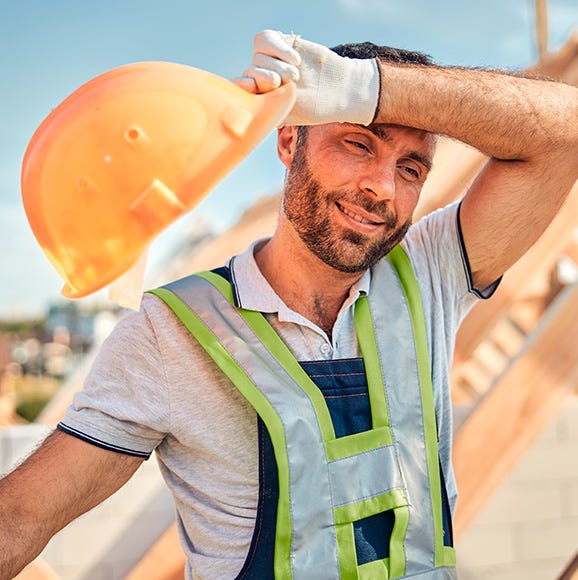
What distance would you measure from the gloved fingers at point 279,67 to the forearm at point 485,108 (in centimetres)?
17

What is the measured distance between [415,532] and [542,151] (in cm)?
67

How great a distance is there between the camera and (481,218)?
1393 mm

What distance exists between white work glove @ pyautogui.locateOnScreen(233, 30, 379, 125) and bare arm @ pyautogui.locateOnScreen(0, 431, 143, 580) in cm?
58

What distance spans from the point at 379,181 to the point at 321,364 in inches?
12.3

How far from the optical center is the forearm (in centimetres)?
118

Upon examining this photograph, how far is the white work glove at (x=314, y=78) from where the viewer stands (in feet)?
3.40

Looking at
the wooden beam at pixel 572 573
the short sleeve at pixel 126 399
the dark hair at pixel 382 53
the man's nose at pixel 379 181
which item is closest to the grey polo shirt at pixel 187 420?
the short sleeve at pixel 126 399

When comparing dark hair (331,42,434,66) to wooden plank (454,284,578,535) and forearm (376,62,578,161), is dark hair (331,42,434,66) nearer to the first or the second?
forearm (376,62,578,161)

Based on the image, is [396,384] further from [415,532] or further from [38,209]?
[38,209]

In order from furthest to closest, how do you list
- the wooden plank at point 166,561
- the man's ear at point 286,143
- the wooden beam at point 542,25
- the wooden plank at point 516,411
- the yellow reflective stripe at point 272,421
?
the wooden beam at point 542,25 < the wooden plank at point 516,411 < the wooden plank at point 166,561 < the man's ear at point 286,143 < the yellow reflective stripe at point 272,421

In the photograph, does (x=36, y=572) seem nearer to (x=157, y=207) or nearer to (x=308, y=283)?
(x=308, y=283)

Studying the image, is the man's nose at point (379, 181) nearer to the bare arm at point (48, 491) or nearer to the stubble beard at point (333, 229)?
the stubble beard at point (333, 229)

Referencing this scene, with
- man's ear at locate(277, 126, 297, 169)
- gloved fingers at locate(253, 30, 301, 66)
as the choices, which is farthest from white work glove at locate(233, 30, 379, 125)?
man's ear at locate(277, 126, 297, 169)

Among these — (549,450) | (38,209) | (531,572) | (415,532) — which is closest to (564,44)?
(549,450)
